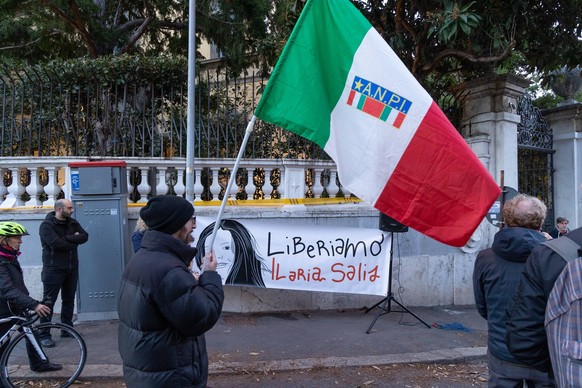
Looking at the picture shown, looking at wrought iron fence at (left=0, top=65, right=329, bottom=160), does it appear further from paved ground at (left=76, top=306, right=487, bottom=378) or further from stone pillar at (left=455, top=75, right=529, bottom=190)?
stone pillar at (left=455, top=75, right=529, bottom=190)

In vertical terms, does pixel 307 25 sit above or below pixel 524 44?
below

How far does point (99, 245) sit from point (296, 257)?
272 centimetres

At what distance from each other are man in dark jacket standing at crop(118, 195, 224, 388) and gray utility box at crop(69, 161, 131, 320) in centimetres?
403

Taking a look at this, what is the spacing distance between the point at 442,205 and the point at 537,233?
0.62 meters

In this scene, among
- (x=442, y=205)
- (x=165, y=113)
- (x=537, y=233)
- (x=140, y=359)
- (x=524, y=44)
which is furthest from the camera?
(x=524, y=44)

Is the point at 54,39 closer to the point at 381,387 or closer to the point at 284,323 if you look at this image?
the point at 284,323

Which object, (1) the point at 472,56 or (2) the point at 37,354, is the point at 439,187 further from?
(1) the point at 472,56

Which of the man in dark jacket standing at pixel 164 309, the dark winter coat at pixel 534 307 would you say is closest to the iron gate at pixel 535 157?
the dark winter coat at pixel 534 307

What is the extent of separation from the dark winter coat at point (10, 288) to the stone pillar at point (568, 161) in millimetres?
9010

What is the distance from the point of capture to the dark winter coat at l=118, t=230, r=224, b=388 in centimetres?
209

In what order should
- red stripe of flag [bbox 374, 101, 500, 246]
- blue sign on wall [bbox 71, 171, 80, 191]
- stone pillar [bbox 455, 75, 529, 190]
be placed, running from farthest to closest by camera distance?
→ stone pillar [bbox 455, 75, 529, 190]
blue sign on wall [bbox 71, 171, 80, 191]
red stripe of flag [bbox 374, 101, 500, 246]

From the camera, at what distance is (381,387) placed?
438 centimetres

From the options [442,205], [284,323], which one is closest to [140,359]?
[442,205]

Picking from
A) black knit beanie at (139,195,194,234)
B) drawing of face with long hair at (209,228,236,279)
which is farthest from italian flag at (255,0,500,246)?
drawing of face with long hair at (209,228,236,279)
